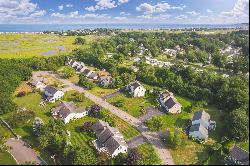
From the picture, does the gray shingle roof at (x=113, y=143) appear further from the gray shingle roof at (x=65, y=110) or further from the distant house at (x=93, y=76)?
the distant house at (x=93, y=76)

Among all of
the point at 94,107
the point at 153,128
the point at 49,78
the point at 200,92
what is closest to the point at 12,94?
the point at 49,78

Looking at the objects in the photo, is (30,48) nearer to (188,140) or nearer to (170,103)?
(170,103)

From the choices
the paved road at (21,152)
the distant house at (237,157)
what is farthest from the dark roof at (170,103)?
the paved road at (21,152)

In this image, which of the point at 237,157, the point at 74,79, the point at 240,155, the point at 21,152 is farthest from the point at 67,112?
the point at 240,155

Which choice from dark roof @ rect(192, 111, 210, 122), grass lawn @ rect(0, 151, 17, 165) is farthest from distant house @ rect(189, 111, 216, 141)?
grass lawn @ rect(0, 151, 17, 165)

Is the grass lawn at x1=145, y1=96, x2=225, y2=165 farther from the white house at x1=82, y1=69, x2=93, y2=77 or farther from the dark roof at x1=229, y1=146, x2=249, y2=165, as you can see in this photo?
the white house at x1=82, y1=69, x2=93, y2=77
